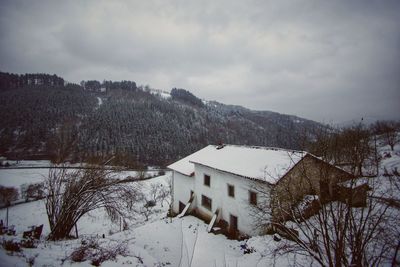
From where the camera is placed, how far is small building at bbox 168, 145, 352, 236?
1538 cm

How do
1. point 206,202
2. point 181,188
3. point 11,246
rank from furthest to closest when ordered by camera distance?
1. point 181,188
2. point 206,202
3. point 11,246

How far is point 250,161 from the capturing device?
61.4ft

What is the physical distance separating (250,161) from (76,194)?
1410 centimetres

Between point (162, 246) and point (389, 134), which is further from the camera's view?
point (389, 134)

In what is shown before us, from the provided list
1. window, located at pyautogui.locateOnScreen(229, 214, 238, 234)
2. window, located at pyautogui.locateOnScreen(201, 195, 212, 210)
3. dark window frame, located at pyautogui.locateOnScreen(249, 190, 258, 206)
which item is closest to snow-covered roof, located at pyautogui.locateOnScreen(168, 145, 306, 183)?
dark window frame, located at pyautogui.locateOnScreen(249, 190, 258, 206)

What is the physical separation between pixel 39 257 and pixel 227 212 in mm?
15688

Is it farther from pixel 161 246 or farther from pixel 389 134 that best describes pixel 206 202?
pixel 389 134

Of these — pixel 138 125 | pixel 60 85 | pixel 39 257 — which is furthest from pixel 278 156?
pixel 60 85

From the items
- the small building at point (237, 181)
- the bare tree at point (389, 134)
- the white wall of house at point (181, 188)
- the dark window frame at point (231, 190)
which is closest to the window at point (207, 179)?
the small building at point (237, 181)

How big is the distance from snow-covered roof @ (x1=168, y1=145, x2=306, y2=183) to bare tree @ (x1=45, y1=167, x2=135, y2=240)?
9.66 m

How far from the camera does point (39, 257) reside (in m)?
6.59

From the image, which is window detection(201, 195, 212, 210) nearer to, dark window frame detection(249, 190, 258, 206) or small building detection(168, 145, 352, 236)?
small building detection(168, 145, 352, 236)

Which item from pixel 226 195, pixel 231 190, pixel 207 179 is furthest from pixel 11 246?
pixel 207 179

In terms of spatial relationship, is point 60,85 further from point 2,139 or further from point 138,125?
point 2,139
